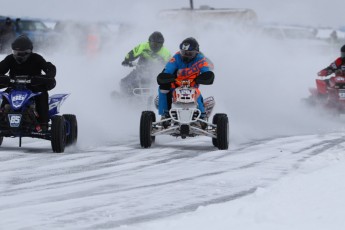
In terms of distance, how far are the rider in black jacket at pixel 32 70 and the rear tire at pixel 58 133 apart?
1.43 feet

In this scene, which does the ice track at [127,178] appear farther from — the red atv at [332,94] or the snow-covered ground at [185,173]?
the red atv at [332,94]

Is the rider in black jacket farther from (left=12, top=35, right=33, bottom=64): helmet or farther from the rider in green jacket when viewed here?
the rider in green jacket

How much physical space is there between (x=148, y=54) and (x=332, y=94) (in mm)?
4364

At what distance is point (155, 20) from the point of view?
3700 centimetres


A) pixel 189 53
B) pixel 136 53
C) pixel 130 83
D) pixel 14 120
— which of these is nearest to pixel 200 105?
pixel 189 53

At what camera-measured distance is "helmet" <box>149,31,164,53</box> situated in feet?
59.8

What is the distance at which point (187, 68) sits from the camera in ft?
43.4

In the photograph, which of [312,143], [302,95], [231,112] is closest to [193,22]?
[302,95]

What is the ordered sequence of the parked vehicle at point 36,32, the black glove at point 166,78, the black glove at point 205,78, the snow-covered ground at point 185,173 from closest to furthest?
1. the snow-covered ground at point 185,173
2. the black glove at point 205,78
3. the black glove at point 166,78
4. the parked vehicle at point 36,32

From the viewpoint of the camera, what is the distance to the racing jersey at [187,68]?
1317 centimetres

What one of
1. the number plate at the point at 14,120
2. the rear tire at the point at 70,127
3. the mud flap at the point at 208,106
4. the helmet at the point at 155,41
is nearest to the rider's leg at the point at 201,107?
the mud flap at the point at 208,106

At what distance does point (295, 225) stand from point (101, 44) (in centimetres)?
2769

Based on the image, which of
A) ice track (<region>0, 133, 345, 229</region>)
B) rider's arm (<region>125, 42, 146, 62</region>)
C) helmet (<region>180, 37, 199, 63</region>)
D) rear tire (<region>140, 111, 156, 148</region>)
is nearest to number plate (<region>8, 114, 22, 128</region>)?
ice track (<region>0, 133, 345, 229</region>)

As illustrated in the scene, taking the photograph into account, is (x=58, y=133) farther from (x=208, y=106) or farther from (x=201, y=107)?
(x=208, y=106)
